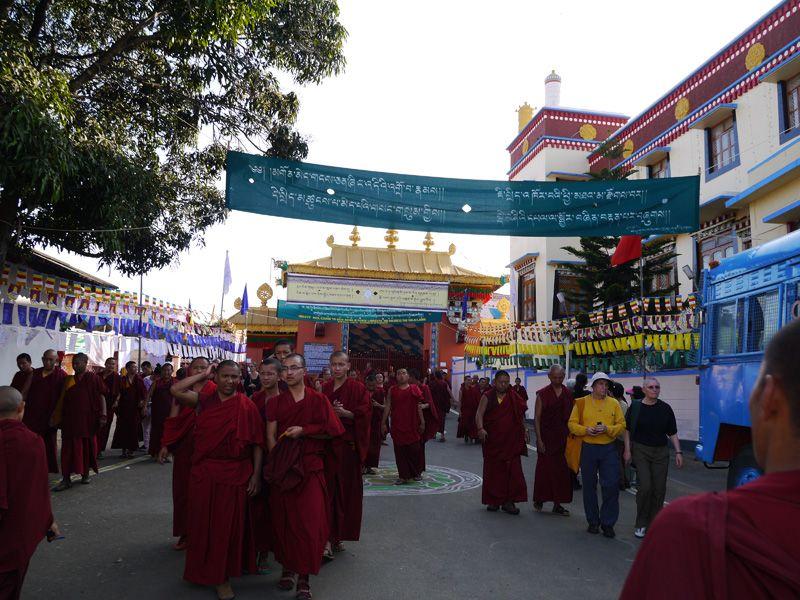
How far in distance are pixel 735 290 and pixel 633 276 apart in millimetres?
10279

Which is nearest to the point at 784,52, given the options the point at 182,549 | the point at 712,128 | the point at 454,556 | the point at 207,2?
the point at 712,128

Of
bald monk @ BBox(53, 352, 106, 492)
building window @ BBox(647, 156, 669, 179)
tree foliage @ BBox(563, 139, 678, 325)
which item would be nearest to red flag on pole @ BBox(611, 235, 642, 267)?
tree foliage @ BBox(563, 139, 678, 325)

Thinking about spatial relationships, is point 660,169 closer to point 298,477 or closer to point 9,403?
point 298,477

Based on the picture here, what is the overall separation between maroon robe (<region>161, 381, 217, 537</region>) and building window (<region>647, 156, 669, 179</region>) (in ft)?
50.7

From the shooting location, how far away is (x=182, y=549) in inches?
218

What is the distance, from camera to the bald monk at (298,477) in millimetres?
4570

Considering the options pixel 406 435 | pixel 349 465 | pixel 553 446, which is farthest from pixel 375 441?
pixel 349 465

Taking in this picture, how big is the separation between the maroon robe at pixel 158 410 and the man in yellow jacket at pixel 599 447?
7.22 metres

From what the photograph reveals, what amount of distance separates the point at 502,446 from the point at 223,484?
407 centimetres

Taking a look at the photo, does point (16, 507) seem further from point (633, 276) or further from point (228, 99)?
point (633, 276)

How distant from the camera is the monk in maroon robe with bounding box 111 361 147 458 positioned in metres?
11.6

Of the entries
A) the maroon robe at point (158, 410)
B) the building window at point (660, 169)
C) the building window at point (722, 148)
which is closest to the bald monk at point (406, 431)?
the maroon robe at point (158, 410)

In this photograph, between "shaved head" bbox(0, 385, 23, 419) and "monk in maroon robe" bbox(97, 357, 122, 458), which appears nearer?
"shaved head" bbox(0, 385, 23, 419)

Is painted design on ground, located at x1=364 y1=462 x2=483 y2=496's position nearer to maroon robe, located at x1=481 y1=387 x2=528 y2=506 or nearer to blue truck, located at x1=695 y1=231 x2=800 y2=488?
maroon robe, located at x1=481 y1=387 x2=528 y2=506
